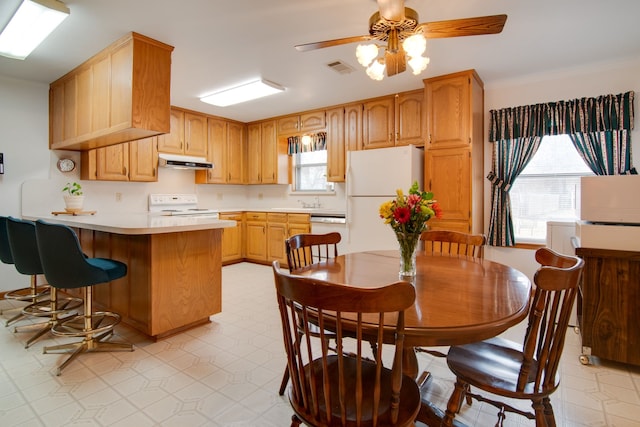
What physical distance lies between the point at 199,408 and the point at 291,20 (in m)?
2.61

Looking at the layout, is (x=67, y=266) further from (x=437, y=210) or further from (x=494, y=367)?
(x=494, y=367)

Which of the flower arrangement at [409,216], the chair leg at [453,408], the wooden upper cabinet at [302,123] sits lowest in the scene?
the chair leg at [453,408]

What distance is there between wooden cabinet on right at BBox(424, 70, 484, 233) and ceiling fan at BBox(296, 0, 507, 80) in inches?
62.8

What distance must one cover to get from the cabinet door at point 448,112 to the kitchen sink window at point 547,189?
35.2 inches

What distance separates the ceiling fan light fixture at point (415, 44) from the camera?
1.80 m

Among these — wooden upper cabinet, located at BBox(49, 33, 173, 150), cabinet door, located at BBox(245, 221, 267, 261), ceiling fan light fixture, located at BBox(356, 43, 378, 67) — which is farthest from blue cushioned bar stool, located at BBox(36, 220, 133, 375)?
cabinet door, located at BBox(245, 221, 267, 261)

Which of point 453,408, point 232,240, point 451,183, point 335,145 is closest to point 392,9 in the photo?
point 453,408

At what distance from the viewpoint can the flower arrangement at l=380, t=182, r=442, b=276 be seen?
1.47 meters

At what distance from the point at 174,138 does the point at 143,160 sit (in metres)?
0.56

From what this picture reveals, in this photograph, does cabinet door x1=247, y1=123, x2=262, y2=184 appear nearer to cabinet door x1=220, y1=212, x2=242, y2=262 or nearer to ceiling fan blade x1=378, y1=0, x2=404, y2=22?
cabinet door x1=220, y1=212, x2=242, y2=262

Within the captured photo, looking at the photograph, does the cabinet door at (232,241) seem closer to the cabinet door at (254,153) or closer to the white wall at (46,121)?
the cabinet door at (254,153)

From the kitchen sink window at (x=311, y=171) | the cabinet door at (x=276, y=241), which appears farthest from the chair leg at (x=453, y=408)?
the kitchen sink window at (x=311, y=171)

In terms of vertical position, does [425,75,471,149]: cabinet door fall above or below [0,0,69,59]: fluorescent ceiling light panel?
below

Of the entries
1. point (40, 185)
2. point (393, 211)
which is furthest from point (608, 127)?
point (40, 185)
